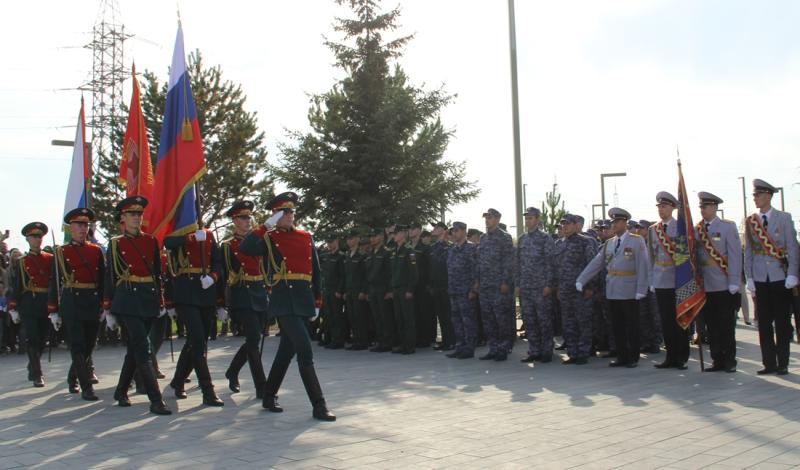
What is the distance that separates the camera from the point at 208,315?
903cm

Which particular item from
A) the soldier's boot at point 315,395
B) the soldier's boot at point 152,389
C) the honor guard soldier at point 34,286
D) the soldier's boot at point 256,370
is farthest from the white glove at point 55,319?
the soldier's boot at point 315,395

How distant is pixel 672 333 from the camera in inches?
399

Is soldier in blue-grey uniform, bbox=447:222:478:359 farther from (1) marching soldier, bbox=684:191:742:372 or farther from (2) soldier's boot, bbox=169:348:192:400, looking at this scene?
(2) soldier's boot, bbox=169:348:192:400

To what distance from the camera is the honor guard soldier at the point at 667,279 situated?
397 inches

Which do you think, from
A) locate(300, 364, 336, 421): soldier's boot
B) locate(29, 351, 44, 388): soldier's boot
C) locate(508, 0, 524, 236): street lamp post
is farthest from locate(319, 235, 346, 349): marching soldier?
locate(300, 364, 336, 421): soldier's boot

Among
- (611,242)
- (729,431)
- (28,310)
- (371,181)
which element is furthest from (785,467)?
(371,181)

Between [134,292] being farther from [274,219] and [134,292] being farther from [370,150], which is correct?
[370,150]

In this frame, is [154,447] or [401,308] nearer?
[154,447]

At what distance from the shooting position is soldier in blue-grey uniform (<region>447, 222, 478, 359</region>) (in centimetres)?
→ 1220

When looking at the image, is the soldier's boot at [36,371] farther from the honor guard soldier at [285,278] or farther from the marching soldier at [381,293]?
the marching soldier at [381,293]

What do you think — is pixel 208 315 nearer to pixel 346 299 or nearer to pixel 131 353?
pixel 131 353

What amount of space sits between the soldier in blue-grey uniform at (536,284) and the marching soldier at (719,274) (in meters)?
2.17

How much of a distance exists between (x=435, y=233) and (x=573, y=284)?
393 cm

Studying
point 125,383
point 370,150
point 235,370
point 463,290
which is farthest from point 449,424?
point 370,150
